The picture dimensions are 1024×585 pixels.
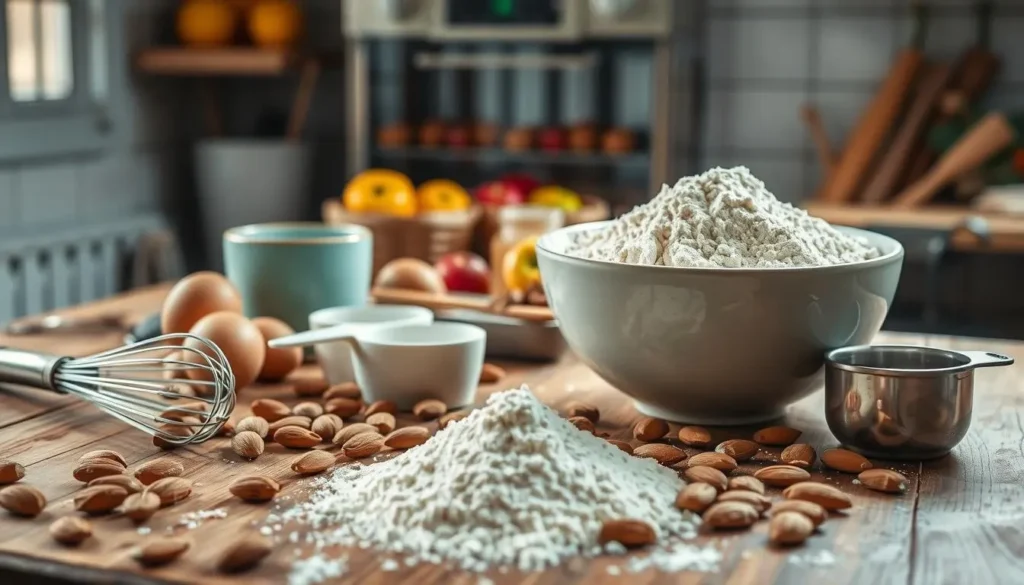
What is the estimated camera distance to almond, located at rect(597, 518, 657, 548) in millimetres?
723

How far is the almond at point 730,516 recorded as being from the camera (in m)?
0.76

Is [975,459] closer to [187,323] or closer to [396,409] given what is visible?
[396,409]

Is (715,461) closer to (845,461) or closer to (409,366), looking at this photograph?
(845,461)

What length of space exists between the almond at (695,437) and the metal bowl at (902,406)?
95mm

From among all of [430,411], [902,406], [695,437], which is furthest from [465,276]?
[902,406]

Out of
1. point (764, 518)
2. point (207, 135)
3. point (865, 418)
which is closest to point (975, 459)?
point (865, 418)

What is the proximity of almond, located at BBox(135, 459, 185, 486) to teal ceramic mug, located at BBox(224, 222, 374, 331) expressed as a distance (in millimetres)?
416

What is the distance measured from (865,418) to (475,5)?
1961 millimetres

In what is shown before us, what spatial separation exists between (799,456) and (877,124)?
1.84 metres

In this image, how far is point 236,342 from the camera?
1.09 m

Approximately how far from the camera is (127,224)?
2.88 m

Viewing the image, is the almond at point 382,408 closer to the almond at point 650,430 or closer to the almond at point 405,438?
the almond at point 405,438

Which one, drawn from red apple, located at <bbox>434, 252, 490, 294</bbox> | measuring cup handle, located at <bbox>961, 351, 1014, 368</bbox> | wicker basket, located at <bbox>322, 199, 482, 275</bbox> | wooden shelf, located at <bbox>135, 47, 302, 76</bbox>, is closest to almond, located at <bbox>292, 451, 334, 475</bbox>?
measuring cup handle, located at <bbox>961, 351, 1014, 368</bbox>

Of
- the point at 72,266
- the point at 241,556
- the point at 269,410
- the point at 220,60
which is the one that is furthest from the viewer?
the point at 220,60
